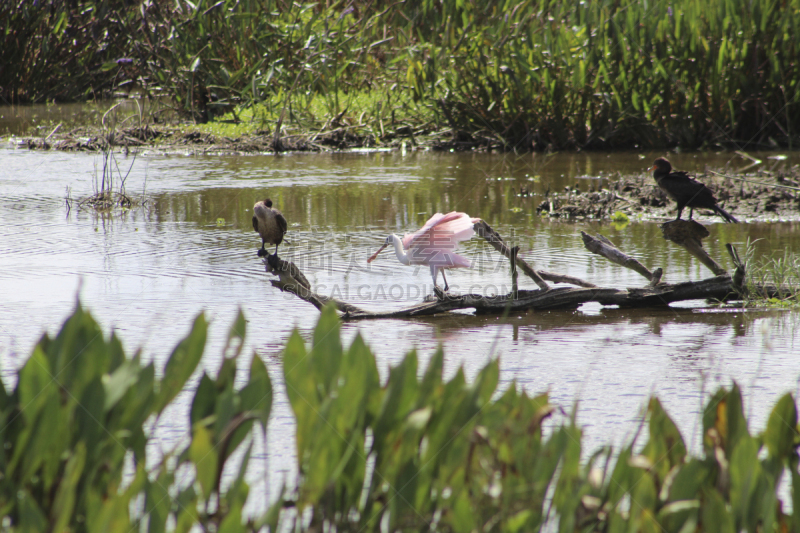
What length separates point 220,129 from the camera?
39.5 feet

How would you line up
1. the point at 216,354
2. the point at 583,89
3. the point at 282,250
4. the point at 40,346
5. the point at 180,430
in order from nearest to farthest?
the point at 40,346, the point at 180,430, the point at 216,354, the point at 282,250, the point at 583,89

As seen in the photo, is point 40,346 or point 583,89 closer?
point 40,346

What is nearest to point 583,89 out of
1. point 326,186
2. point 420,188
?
point 420,188

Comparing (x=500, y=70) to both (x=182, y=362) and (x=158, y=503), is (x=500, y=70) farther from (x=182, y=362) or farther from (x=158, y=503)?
(x=158, y=503)

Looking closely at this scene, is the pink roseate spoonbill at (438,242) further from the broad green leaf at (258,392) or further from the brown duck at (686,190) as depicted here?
the broad green leaf at (258,392)

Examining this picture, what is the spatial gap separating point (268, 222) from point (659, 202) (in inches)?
154

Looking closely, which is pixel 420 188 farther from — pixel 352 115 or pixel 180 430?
pixel 180 430

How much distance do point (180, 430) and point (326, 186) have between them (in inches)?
223

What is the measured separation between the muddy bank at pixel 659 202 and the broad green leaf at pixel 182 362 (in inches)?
221

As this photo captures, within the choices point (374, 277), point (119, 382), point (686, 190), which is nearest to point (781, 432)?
point (119, 382)

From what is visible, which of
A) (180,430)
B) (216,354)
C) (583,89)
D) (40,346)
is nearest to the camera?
(40,346)

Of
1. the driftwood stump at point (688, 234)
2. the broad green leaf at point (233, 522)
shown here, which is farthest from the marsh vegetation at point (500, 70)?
the broad green leaf at point (233, 522)

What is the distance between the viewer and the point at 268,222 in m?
4.67

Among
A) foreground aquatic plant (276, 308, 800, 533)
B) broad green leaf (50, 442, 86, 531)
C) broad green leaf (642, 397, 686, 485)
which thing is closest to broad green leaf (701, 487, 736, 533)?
foreground aquatic plant (276, 308, 800, 533)
